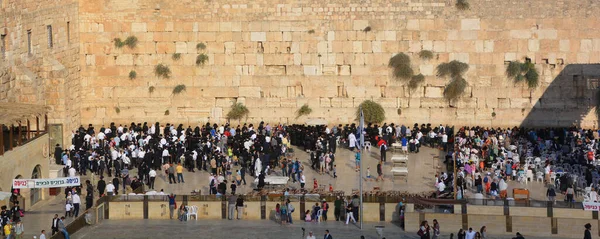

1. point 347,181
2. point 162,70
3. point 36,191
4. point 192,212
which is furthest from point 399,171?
point 162,70

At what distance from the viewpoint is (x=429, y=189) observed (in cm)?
4188

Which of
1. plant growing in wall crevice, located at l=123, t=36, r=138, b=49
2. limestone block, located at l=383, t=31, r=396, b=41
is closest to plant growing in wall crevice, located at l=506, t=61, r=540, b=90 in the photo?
limestone block, located at l=383, t=31, r=396, b=41

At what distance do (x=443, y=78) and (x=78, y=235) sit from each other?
61.2 ft

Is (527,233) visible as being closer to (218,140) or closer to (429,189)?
(429,189)

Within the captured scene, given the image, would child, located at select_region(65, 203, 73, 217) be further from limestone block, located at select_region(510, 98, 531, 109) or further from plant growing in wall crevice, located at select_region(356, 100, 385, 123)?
limestone block, located at select_region(510, 98, 531, 109)

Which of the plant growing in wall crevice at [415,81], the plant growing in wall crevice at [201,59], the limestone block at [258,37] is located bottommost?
the plant growing in wall crevice at [415,81]

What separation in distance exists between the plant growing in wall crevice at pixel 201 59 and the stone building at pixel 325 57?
0.09 metres

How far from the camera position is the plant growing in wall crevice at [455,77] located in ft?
165

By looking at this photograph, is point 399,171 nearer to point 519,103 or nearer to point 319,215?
point 319,215

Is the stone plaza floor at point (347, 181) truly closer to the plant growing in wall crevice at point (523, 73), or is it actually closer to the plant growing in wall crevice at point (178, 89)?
the plant growing in wall crevice at point (523, 73)

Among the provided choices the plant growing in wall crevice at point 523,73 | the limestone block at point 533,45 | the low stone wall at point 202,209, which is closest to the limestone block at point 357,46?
the plant growing in wall crevice at point 523,73

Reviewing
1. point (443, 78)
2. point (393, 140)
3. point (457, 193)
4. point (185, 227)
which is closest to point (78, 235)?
point (185, 227)

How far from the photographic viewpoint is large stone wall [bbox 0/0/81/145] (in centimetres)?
4512

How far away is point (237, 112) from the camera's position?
50.7m
